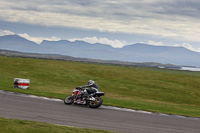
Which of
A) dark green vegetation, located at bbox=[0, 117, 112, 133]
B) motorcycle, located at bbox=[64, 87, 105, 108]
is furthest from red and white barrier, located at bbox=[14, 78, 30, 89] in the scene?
dark green vegetation, located at bbox=[0, 117, 112, 133]

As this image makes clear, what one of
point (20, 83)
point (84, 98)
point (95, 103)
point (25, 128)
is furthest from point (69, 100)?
point (25, 128)

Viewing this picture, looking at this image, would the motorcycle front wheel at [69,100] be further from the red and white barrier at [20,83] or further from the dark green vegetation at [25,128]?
the red and white barrier at [20,83]

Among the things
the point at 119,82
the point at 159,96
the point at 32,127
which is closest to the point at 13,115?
the point at 32,127

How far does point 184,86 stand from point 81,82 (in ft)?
61.0

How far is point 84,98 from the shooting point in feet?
75.6

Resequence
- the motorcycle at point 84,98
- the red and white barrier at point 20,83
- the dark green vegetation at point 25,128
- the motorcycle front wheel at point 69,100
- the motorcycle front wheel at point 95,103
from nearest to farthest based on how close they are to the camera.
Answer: the dark green vegetation at point 25,128 → the motorcycle front wheel at point 95,103 → the motorcycle at point 84,98 → the motorcycle front wheel at point 69,100 → the red and white barrier at point 20,83

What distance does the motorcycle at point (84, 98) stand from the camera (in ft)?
73.6

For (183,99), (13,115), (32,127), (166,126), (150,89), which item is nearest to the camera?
(32,127)

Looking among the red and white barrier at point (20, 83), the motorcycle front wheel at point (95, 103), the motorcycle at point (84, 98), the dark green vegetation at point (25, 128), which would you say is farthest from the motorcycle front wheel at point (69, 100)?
the red and white barrier at point (20, 83)

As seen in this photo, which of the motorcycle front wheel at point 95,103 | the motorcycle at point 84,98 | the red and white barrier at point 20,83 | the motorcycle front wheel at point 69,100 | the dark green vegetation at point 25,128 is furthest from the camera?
the red and white barrier at point 20,83

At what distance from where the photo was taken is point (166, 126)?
657 inches

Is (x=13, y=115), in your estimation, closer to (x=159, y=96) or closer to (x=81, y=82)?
(x=159, y=96)

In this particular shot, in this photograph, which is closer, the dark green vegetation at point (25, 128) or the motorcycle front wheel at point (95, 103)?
the dark green vegetation at point (25, 128)

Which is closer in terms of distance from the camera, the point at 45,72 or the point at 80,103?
the point at 80,103
